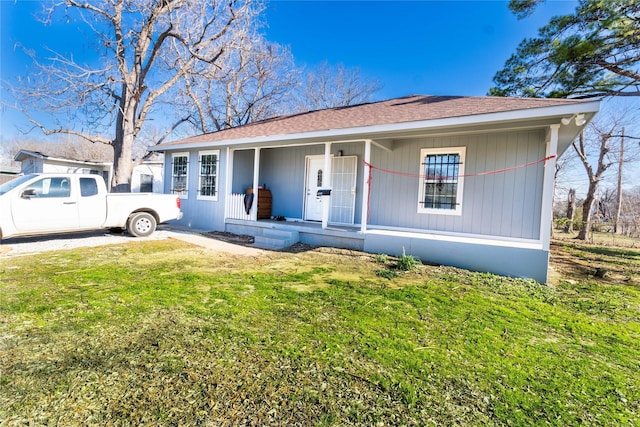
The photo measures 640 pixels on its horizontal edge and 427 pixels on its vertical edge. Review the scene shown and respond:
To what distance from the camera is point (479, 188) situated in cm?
648

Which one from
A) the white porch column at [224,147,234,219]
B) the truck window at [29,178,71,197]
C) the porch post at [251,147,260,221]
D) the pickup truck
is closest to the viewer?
the pickup truck

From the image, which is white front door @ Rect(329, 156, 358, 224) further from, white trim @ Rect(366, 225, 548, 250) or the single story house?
white trim @ Rect(366, 225, 548, 250)

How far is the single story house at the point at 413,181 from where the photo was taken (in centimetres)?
516

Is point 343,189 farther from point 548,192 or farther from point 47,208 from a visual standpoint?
point 47,208

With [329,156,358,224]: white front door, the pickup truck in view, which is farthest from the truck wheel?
[329,156,358,224]: white front door

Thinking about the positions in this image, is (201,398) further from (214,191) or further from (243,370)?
(214,191)

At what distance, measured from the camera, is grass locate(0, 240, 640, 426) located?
5.91 ft

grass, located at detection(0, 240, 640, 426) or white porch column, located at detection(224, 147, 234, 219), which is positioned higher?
white porch column, located at detection(224, 147, 234, 219)

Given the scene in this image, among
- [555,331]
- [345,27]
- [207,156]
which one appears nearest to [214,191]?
[207,156]

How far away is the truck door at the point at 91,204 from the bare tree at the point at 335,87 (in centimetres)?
1870

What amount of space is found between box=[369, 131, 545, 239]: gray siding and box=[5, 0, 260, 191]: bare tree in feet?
29.0

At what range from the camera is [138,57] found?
11.9 m

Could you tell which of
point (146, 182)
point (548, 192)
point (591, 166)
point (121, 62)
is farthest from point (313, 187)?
point (146, 182)

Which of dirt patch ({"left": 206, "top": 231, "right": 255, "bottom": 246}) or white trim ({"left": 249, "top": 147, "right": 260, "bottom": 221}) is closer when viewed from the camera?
dirt patch ({"left": 206, "top": 231, "right": 255, "bottom": 246})
